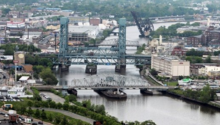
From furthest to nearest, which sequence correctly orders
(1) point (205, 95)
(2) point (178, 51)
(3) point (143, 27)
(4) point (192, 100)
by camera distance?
(3) point (143, 27)
(2) point (178, 51)
(4) point (192, 100)
(1) point (205, 95)

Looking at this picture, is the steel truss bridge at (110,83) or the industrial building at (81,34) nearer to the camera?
the steel truss bridge at (110,83)

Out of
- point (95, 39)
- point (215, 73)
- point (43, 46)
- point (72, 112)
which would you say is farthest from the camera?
point (95, 39)

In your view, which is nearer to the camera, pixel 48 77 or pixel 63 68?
pixel 48 77

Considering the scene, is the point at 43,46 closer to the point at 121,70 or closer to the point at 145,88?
the point at 121,70

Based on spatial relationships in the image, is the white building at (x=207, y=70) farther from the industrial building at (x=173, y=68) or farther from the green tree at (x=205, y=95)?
the green tree at (x=205, y=95)

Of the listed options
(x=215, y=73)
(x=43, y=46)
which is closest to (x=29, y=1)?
(x=43, y=46)

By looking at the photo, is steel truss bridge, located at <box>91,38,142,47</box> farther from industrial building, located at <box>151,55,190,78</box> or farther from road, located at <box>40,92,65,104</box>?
road, located at <box>40,92,65,104</box>

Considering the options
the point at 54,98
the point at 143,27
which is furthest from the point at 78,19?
the point at 54,98

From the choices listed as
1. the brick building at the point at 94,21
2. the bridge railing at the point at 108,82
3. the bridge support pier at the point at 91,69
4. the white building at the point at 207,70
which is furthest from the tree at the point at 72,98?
the brick building at the point at 94,21

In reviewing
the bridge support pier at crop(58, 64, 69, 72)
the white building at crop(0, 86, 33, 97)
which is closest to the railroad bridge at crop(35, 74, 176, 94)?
the white building at crop(0, 86, 33, 97)

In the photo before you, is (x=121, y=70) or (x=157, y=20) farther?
(x=157, y=20)

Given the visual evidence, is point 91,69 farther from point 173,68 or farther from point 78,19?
point 78,19
